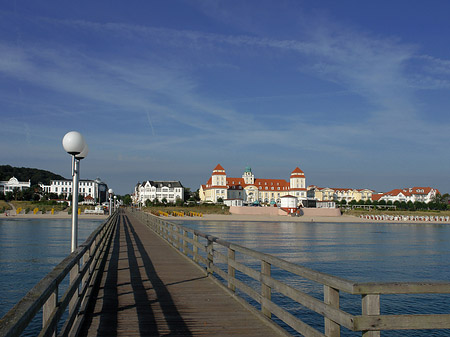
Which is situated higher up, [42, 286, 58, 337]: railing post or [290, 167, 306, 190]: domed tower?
[290, 167, 306, 190]: domed tower

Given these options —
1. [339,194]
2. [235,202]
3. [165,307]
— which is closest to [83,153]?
[165,307]

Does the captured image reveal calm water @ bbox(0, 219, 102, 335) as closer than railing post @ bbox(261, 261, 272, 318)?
No

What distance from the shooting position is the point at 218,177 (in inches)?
5969

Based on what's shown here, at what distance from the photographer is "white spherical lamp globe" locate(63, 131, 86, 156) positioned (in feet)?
25.8

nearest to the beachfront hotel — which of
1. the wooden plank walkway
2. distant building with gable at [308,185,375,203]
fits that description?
distant building with gable at [308,185,375,203]

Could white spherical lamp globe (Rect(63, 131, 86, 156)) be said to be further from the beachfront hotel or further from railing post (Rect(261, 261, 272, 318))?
the beachfront hotel

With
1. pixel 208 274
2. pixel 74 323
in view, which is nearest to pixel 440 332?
pixel 208 274

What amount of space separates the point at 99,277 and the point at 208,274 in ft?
8.21

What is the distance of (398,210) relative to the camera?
12875 cm

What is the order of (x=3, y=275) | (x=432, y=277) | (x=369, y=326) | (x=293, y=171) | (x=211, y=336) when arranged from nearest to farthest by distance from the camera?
(x=369, y=326) → (x=211, y=336) → (x=3, y=275) → (x=432, y=277) → (x=293, y=171)

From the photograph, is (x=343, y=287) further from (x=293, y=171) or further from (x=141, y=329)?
(x=293, y=171)

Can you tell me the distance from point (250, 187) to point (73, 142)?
493 ft

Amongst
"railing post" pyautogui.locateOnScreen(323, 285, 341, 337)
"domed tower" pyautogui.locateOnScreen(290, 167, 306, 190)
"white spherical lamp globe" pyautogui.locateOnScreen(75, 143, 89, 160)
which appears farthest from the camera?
"domed tower" pyautogui.locateOnScreen(290, 167, 306, 190)

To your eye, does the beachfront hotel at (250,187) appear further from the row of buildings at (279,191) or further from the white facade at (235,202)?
the white facade at (235,202)
